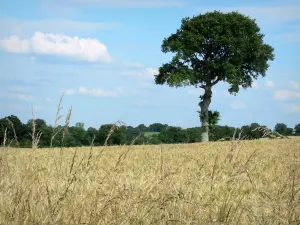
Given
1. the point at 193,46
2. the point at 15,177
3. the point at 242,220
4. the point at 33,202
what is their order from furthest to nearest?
the point at 193,46 < the point at 15,177 < the point at 242,220 < the point at 33,202

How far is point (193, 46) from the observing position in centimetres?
3925

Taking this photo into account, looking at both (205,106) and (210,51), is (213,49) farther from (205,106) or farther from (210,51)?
(205,106)

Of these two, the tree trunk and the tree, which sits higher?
the tree

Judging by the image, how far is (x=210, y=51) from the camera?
4062cm

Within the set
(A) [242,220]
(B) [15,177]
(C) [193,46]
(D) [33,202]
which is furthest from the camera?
(C) [193,46]

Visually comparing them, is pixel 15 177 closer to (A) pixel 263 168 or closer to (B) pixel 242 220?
(B) pixel 242 220

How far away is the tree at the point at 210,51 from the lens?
1543 inches

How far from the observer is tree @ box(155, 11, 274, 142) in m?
39.2

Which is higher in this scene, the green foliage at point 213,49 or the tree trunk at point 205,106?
the green foliage at point 213,49

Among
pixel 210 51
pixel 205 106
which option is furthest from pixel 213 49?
pixel 205 106

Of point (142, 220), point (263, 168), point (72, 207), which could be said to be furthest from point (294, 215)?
point (263, 168)

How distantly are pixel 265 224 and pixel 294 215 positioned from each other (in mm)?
584

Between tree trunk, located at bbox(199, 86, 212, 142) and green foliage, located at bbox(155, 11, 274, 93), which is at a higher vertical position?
green foliage, located at bbox(155, 11, 274, 93)

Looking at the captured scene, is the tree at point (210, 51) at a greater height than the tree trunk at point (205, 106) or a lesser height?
greater
